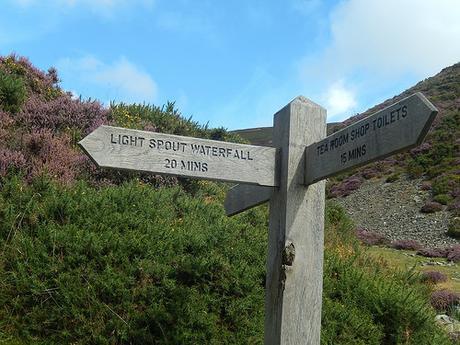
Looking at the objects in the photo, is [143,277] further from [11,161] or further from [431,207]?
[431,207]

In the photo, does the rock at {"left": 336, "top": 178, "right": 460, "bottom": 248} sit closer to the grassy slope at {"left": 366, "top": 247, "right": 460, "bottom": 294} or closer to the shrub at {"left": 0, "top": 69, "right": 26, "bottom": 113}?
the grassy slope at {"left": 366, "top": 247, "right": 460, "bottom": 294}

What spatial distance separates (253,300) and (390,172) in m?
30.6

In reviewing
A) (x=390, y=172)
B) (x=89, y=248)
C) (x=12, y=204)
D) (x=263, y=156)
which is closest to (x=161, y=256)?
(x=89, y=248)

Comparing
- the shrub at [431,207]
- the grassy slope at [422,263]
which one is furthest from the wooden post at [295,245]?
the shrub at [431,207]

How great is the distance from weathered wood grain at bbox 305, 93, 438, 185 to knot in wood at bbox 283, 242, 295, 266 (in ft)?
1.39

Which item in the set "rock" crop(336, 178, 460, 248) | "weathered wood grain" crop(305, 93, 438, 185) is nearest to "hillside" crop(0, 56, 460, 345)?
"weathered wood grain" crop(305, 93, 438, 185)

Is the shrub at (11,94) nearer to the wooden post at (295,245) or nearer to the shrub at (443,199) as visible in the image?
the wooden post at (295,245)

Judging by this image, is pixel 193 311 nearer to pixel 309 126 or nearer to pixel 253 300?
pixel 253 300

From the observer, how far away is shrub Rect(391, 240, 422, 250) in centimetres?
2143

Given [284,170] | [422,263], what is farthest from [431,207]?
[284,170]

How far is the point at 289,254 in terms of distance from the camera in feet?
11.5

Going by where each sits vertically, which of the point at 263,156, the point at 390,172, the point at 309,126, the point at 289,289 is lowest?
the point at 289,289

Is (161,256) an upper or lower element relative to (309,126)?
lower

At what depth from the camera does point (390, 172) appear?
34312 mm
